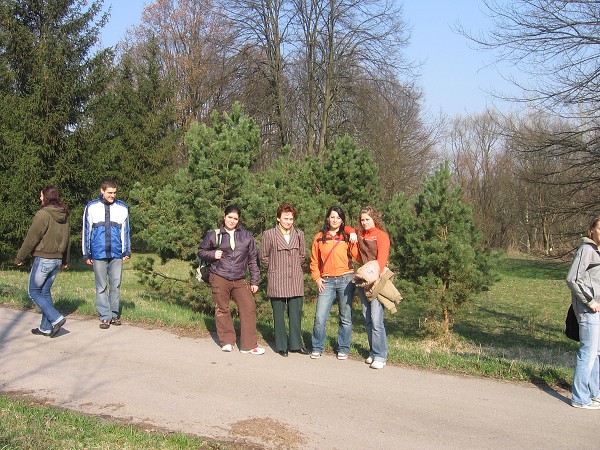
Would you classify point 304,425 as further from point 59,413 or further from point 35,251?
point 35,251

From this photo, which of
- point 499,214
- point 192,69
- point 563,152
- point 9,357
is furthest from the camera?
point 499,214

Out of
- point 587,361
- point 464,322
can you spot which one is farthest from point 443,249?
point 587,361

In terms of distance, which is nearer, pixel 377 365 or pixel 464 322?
pixel 377 365

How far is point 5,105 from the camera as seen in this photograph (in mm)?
21969

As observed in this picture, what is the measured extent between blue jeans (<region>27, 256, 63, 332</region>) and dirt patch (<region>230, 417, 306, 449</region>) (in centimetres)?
382

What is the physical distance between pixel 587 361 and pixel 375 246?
8.20 ft

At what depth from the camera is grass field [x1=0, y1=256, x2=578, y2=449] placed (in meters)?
4.95

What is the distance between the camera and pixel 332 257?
291 inches

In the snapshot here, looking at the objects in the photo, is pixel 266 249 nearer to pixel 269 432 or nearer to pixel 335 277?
pixel 335 277

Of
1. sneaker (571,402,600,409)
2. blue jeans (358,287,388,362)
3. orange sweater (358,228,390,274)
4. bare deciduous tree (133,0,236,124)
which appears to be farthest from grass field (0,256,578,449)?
bare deciduous tree (133,0,236,124)

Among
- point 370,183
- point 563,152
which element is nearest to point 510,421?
point 563,152

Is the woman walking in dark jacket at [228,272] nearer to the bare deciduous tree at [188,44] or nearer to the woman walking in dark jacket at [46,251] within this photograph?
the woman walking in dark jacket at [46,251]

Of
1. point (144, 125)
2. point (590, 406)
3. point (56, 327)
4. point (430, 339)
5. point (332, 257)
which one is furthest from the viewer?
point (144, 125)

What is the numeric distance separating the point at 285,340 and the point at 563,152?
10.3 metres
